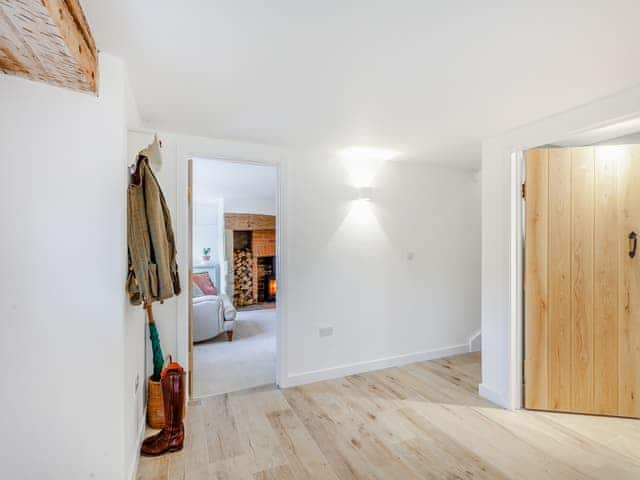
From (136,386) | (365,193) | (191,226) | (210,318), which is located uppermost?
(365,193)

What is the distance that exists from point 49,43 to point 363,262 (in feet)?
8.97

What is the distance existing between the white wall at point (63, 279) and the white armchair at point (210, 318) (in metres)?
2.64

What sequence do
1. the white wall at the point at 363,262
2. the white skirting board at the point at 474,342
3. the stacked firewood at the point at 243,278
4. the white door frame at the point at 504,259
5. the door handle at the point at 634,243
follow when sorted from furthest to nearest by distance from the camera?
the stacked firewood at the point at 243,278
the white skirting board at the point at 474,342
the white wall at the point at 363,262
the white door frame at the point at 504,259
the door handle at the point at 634,243

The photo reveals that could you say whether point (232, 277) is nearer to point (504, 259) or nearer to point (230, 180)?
point (230, 180)

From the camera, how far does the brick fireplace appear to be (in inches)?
268

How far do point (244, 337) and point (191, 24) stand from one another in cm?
404

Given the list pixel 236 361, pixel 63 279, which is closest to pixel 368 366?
pixel 236 361

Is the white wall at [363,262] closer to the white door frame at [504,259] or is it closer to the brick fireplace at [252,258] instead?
the white door frame at [504,259]

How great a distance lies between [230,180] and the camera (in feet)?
16.1

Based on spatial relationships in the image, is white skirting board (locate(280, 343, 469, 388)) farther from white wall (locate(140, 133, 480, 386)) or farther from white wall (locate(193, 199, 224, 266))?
white wall (locate(193, 199, 224, 266))

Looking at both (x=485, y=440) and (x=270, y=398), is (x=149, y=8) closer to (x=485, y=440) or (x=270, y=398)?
(x=270, y=398)

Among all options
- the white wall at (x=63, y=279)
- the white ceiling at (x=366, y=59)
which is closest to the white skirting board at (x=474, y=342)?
the white ceiling at (x=366, y=59)

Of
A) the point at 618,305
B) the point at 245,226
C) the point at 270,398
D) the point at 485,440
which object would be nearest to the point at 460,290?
the point at 618,305

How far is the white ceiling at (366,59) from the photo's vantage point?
121 centimetres
